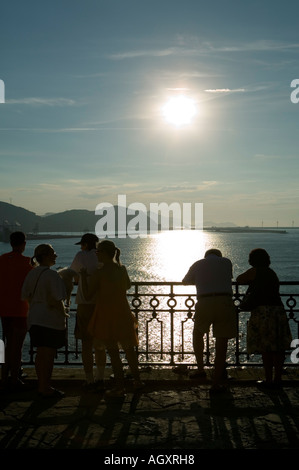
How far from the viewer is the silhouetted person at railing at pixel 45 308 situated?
6.46 m

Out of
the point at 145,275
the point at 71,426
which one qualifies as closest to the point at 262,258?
the point at 71,426

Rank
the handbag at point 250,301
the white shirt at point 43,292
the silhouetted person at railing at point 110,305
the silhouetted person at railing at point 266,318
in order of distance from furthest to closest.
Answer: the handbag at point 250,301 < the silhouetted person at railing at point 266,318 < the silhouetted person at railing at point 110,305 < the white shirt at point 43,292

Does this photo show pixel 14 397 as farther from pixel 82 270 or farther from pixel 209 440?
pixel 209 440

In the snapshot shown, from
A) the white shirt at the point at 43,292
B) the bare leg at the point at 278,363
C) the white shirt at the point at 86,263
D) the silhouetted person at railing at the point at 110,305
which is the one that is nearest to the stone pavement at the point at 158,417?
the bare leg at the point at 278,363

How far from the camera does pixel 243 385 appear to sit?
7.19 meters

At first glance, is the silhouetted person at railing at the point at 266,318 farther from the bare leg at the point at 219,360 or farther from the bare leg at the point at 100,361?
the bare leg at the point at 100,361

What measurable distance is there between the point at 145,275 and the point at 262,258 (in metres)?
80.9

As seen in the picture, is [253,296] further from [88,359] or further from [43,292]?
[43,292]

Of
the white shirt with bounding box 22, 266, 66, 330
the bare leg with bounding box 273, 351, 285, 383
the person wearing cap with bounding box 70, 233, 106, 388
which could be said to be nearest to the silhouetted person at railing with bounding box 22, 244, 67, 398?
the white shirt with bounding box 22, 266, 66, 330

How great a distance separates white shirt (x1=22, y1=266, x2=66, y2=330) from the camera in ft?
21.1

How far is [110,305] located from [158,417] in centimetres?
152

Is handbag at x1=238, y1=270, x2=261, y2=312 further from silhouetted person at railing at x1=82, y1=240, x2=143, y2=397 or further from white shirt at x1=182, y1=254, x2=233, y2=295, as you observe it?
silhouetted person at railing at x1=82, y1=240, x2=143, y2=397

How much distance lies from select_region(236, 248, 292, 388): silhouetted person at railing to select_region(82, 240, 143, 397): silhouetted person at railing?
1523mm

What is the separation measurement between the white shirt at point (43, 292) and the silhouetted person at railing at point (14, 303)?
438 millimetres
